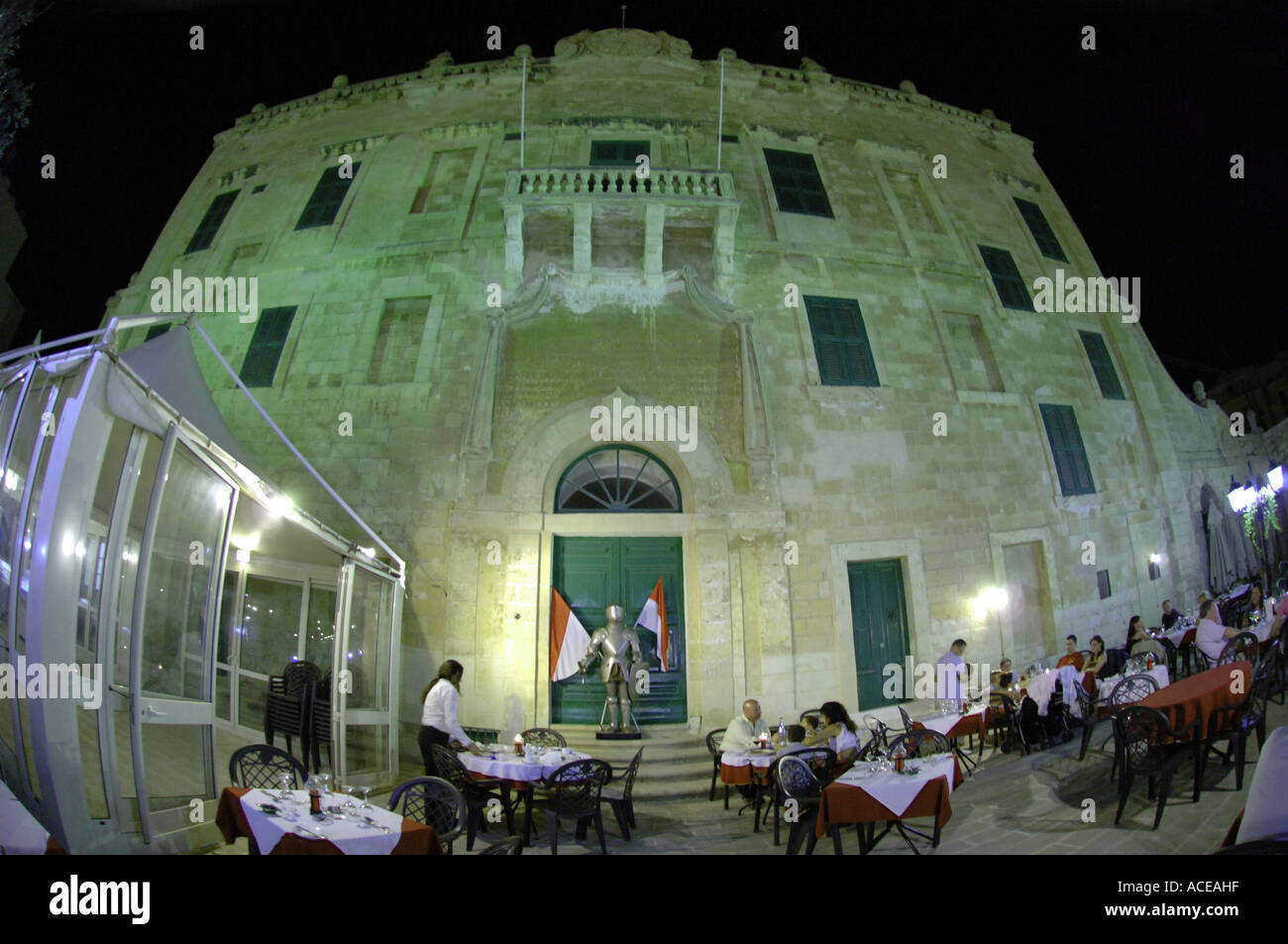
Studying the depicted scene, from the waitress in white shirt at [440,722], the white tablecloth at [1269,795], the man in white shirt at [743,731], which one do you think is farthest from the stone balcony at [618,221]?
the white tablecloth at [1269,795]

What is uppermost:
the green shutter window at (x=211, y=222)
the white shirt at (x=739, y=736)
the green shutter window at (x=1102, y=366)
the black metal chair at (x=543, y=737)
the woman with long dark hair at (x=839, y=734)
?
the green shutter window at (x=211, y=222)

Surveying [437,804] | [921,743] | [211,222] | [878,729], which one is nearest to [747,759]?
[921,743]

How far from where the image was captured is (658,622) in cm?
831

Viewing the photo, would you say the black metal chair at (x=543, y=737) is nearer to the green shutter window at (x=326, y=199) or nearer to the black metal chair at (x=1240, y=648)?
the black metal chair at (x=1240, y=648)

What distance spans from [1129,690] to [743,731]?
459 cm

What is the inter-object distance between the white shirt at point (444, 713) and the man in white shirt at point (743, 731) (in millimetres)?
3001

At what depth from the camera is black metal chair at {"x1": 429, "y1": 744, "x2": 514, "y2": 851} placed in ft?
18.2

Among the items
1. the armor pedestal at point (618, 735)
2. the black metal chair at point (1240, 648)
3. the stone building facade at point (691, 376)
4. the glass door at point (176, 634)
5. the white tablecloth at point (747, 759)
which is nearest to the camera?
the glass door at point (176, 634)

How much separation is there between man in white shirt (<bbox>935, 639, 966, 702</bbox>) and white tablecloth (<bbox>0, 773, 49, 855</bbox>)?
9.29 metres

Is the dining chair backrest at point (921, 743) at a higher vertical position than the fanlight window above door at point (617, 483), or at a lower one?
lower

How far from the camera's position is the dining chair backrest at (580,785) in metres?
5.38

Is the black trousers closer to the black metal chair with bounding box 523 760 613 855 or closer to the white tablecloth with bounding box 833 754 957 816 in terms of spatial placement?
the black metal chair with bounding box 523 760 613 855

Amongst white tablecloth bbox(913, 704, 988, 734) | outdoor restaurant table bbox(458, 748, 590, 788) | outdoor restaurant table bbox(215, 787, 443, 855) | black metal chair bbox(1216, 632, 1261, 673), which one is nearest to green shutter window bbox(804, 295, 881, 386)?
white tablecloth bbox(913, 704, 988, 734)
